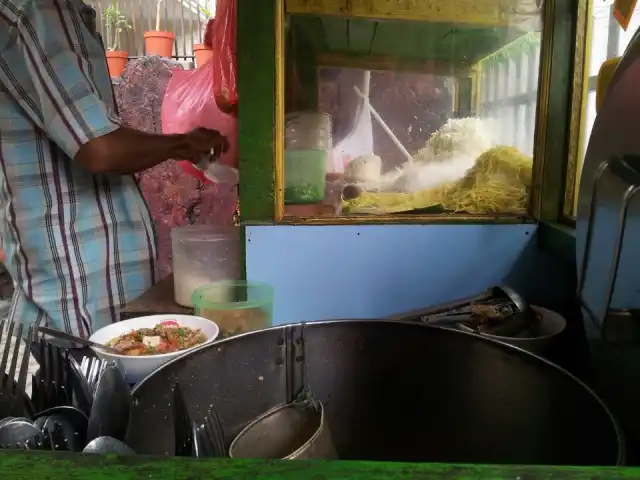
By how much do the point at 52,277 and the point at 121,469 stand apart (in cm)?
134

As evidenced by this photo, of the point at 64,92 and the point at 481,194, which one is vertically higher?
the point at 64,92

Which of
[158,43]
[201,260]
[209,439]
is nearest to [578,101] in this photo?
[201,260]

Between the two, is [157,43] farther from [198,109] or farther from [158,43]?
[198,109]

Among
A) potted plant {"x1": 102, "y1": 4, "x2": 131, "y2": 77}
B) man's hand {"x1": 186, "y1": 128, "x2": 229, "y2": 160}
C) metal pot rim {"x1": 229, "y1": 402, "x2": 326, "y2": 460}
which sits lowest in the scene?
metal pot rim {"x1": 229, "y1": 402, "x2": 326, "y2": 460}

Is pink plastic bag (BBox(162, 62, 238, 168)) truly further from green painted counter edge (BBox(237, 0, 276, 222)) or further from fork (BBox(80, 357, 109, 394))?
fork (BBox(80, 357, 109, 394))

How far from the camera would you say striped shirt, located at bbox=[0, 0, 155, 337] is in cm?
132

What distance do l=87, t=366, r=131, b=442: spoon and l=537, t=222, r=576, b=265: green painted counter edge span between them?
2.68 feet

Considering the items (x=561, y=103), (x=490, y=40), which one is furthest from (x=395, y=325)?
(x=490, y=40)

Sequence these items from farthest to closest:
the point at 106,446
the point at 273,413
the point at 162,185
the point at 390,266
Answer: the point at 162,185
the point at 390,266
the point at 273,413
the point at 106,446

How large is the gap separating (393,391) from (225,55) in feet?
2.95

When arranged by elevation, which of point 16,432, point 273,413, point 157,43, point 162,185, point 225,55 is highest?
point 157,43

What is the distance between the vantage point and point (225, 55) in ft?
4.22

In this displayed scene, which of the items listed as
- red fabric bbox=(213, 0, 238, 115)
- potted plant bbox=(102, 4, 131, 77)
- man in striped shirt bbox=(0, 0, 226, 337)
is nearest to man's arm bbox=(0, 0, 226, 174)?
man in striped shirt bbox=(0, 0, 226, 337)

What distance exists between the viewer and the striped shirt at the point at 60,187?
4.33ft
